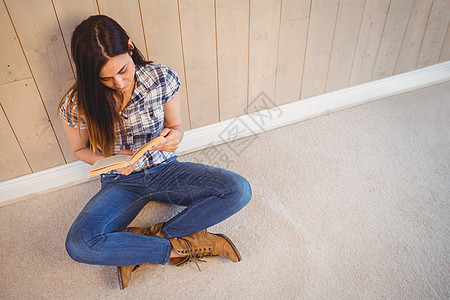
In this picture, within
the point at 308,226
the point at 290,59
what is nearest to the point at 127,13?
the point at 290,59

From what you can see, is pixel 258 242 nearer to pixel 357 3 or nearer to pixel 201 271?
pixel 201 271

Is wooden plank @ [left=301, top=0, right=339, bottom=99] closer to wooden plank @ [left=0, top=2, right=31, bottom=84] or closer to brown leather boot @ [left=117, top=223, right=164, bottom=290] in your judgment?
brown leather boot @ [left=117, top=223, right=164, bottom=290]

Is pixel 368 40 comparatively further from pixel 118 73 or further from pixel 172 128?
pixel 118 73

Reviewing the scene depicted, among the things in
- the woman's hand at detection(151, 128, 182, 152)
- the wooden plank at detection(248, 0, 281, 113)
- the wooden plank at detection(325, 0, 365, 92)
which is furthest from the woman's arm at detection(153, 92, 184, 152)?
the wooden plank at detection(325, 0, 365, 92)

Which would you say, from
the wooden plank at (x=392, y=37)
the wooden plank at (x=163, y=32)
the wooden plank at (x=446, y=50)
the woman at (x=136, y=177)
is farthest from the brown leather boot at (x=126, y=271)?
the wooden plank at (x=446, y=50)

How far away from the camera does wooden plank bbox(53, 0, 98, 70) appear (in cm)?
122

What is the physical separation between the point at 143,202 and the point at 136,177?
3.8 inches

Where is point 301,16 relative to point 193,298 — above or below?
above

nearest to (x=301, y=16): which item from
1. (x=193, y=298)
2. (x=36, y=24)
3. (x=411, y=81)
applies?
(x=411, y=81)

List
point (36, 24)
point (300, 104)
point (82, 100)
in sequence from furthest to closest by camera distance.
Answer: point (300, 104) → point (36, 24) → point (82, 100)

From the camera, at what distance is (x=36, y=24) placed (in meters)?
1.21

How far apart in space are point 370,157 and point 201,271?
3.13 feet

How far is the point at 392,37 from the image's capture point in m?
1.90

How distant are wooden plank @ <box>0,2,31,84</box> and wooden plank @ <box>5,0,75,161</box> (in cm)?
2
